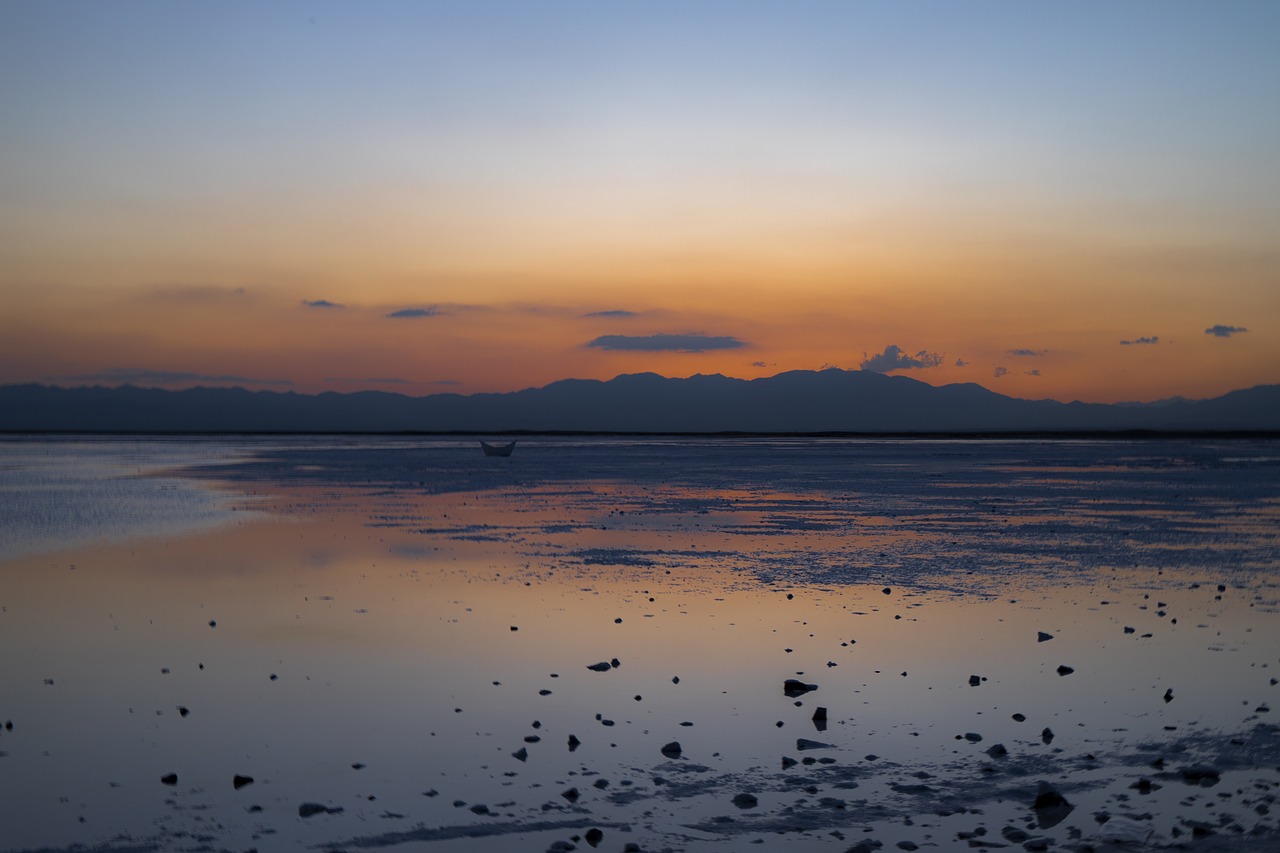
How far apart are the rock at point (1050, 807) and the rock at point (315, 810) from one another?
5.97m

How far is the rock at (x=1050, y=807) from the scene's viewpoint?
8.66 m

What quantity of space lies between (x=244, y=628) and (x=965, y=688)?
11144mm

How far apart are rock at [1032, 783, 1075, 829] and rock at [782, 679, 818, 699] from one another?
12.5ft

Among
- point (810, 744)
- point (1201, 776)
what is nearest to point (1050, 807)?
point (1201, 776)

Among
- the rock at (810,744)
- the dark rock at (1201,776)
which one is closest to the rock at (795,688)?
the rock at (810,744)

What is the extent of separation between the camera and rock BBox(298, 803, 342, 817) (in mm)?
8812

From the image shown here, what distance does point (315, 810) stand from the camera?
8859mm

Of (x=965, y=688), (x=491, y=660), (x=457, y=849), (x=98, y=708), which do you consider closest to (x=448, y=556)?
(x=491, y=660)

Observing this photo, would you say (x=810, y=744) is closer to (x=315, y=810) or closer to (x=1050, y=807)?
(x=1050, y=807)

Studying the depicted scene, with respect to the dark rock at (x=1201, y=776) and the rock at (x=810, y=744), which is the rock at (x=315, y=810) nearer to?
the rock at (x=810, y=744)

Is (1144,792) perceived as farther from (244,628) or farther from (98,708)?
(244,628)

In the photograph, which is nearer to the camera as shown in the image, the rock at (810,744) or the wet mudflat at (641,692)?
the wet mudflat at (641,692)

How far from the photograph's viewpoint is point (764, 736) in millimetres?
10922

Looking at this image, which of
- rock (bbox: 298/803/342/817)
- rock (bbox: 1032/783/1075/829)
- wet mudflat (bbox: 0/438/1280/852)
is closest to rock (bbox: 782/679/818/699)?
wet mudflat (bbox: 0/438/1280/852)
